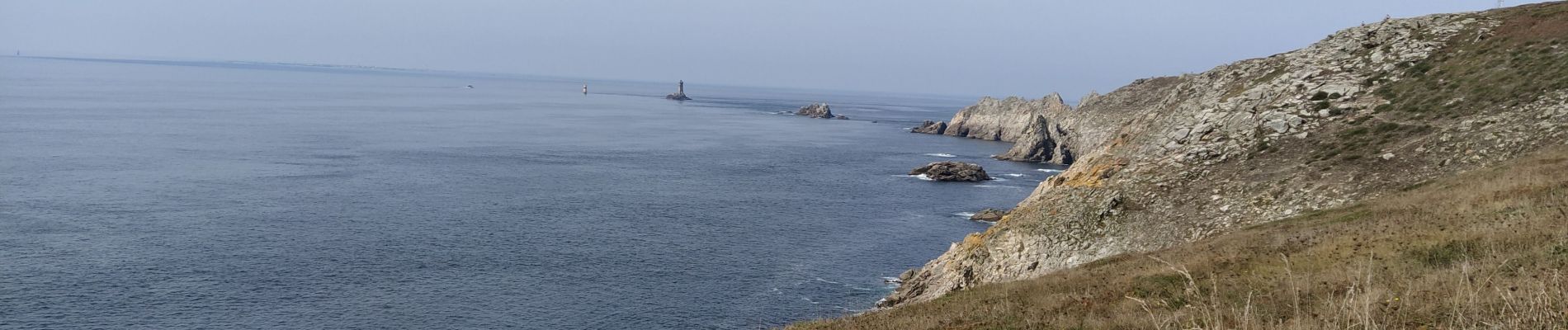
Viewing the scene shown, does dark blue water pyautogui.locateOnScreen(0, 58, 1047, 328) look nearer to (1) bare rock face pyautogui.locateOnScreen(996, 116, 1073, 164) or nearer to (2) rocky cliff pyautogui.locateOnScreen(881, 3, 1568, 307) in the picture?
(2) rocky cliff pyautogui.locateOnScreen(881, 3, 1568, 307)

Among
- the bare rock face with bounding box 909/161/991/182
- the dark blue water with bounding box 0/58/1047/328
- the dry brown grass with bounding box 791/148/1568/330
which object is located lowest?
the bare rock face with bounding box 909/161/991/182

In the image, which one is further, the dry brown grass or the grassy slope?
the dry brown grass

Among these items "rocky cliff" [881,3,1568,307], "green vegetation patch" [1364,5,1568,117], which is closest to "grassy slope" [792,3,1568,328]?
"green vegetation patch" [1364,5,1568,117]

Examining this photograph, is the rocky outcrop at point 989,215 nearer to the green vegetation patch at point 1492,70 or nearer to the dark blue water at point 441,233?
the dark blue water at point 441,233

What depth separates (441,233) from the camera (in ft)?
246

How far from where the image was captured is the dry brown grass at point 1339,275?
1343 cm

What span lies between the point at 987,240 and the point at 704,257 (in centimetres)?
2604

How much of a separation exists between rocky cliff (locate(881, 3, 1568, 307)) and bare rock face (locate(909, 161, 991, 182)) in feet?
237

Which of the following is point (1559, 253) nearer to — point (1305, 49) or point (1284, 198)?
point (1284, 198)

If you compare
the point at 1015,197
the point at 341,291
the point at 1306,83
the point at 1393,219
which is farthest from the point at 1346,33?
the point at 1015,197

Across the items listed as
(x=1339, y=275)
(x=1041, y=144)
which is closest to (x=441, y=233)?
(x=1339, y=275)

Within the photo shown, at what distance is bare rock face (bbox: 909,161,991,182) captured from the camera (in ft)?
409

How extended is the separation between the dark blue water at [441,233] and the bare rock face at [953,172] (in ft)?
15.1

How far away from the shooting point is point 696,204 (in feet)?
309
